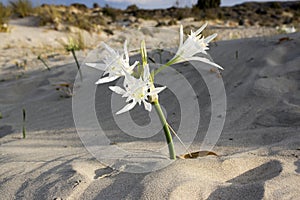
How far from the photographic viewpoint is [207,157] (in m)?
1.51

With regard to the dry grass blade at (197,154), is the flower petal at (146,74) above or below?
above

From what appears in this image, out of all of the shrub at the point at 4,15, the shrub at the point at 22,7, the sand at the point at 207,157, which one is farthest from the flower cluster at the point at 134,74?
the shrub at the point at 22,7

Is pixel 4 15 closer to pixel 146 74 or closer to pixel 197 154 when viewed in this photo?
pixel 197 154

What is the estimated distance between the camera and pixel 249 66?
3.31 meters

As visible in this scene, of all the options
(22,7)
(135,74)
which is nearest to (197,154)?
(135,74)

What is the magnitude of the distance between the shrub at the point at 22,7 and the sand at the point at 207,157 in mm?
8112

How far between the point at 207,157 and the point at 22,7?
11.0 m

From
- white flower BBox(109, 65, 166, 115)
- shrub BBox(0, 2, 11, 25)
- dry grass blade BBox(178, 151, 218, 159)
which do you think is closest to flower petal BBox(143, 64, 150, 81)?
white flower BBox(109, 65, 166, 115)

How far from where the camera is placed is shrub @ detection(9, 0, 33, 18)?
35.3ft

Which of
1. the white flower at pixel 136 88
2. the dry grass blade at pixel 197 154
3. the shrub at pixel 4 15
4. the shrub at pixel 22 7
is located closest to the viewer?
the white flower at pixel 136 88

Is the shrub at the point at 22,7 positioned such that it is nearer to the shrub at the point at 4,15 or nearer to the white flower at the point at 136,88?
the shrub at the point at 4,15

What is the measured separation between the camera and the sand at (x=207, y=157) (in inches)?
47.8

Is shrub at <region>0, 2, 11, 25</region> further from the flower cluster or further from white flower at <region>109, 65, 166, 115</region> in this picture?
white flower at <region>109, 65, 166, 115</region>

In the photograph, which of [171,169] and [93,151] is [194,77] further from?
[171,169]
